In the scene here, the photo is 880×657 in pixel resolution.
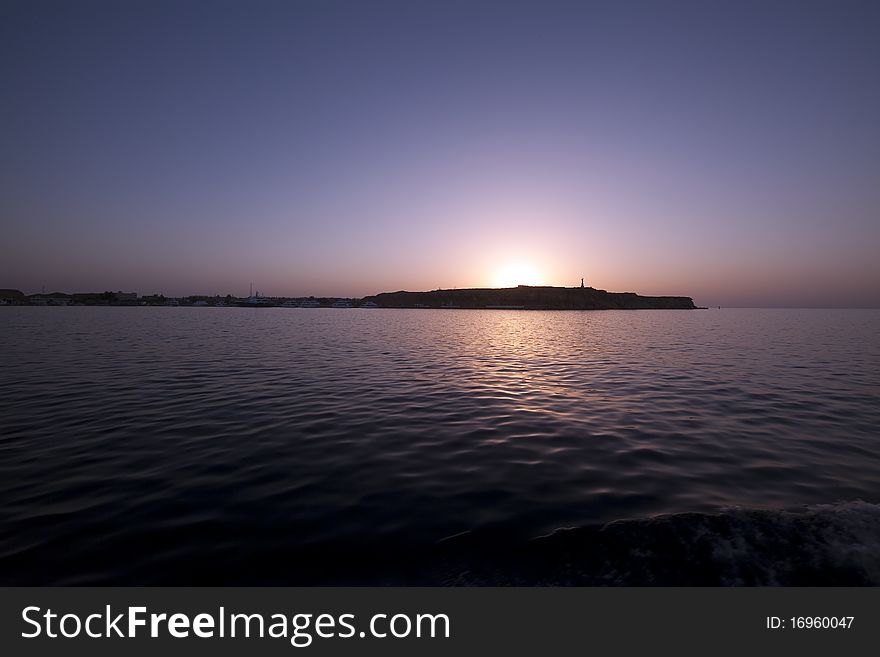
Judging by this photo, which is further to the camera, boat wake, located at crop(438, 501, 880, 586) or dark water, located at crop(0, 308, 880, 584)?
dark water, located at crop(0, 308, 880, 584)

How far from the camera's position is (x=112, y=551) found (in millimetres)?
5477

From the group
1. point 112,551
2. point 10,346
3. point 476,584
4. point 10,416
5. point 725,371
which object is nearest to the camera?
point 476,584

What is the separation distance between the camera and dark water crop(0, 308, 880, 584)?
5.30m

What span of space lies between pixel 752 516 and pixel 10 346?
49.6 metres

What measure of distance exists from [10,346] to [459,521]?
4534 centimetres

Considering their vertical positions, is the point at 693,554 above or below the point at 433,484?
above

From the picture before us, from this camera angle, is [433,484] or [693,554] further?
[433,484]

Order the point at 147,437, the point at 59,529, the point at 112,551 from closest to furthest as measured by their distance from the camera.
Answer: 1. the point at 112,551
2. the point at 59,529
3. the point at 147,437

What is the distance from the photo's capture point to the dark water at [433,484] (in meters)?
5.30

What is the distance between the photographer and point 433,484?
8.02 m

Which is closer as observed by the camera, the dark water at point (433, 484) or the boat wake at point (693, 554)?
the boat wake at point (693, 554)
